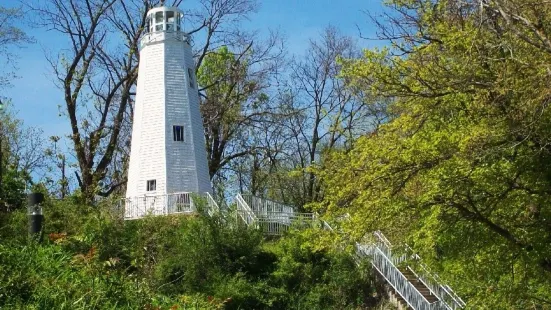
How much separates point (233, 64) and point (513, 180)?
23.5m

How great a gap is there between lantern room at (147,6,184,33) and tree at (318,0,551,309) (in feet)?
58.9

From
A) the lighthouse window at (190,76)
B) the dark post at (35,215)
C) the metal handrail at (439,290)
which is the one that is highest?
the lighthouse window at (190,76)

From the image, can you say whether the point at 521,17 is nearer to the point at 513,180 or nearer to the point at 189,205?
the point at 513,180

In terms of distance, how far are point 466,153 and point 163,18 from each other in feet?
68.9

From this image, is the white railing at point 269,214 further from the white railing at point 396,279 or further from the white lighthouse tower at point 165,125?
the white railing at point 396,279

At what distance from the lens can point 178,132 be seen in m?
30.0

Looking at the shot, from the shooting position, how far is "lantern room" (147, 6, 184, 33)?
3169 centimetres

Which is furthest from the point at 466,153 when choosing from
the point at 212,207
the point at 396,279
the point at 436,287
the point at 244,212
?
the point at 244,212

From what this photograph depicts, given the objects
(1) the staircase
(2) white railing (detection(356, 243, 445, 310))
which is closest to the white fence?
(1) the staircase

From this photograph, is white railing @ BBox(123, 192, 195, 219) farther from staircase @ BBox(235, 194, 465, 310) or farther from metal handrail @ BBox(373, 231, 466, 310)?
metal handrail @ BBox(373, 231, 466, 310)

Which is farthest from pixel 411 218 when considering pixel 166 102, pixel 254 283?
pixel 166 102

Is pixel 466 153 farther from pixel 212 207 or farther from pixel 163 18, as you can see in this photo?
pixel 163 18

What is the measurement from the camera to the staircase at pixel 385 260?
70.2ft

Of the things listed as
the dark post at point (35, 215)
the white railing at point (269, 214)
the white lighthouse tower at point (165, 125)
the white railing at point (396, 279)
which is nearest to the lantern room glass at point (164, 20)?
the white lighthouse tower at point (165, 125)
